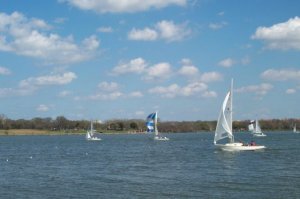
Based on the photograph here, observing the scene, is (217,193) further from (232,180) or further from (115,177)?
(115,177)

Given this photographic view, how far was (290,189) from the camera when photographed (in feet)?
130

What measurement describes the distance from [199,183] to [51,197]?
13.2 m

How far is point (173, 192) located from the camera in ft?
127

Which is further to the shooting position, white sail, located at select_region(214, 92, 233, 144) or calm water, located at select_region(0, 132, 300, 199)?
white sail, located at select_region(214, 92, 233, 144)

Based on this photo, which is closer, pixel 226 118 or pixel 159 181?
pixel 159 181

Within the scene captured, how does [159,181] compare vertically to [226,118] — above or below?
below

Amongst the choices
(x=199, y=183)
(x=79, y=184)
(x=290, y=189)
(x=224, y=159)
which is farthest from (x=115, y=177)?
(x=224, y=159)

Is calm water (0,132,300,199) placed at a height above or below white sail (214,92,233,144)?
below

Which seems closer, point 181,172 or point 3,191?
point 3,191

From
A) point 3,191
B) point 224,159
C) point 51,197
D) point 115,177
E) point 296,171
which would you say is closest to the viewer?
point 51,197

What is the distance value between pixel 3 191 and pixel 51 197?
19.0ft

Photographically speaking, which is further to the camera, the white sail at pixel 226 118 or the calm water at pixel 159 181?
the white sail at pixel 226 118

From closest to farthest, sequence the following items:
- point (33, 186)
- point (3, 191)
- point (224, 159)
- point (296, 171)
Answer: point (3, 191), point (33, 186), point (296, 171), point (224, 159)

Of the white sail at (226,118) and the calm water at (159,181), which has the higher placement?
the white sail at (226,118)
